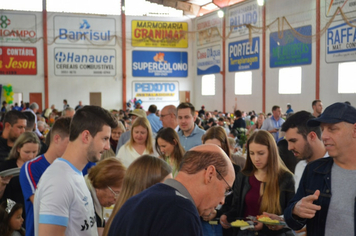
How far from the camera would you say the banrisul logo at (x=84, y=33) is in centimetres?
2668

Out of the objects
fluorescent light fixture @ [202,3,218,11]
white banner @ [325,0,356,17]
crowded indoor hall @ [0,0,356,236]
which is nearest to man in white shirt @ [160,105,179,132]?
crowded indoor hall @ [0,0,356,236]

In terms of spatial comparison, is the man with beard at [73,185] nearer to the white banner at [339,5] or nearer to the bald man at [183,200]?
the bald man at [183,200]

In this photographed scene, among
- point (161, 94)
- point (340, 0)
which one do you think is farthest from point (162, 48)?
point (340, 0)

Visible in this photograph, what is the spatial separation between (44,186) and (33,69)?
25.5m

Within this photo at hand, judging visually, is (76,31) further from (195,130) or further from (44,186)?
(44,186)

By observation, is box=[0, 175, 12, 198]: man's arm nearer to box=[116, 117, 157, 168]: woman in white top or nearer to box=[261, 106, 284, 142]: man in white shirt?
box=[116, 117, 157, 168]: woman in white top

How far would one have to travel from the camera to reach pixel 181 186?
1.87 m

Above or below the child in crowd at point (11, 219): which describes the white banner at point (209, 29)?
above

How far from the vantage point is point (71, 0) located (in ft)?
89.3

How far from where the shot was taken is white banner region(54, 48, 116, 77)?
2675 centimetres

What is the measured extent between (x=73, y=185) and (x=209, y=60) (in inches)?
992

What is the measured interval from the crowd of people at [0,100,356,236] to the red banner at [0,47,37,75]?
2323 cm

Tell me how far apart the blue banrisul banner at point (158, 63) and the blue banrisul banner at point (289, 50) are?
8883 mm

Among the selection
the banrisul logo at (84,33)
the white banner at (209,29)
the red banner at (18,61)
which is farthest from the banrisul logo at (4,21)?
the white banner at (209,29)
